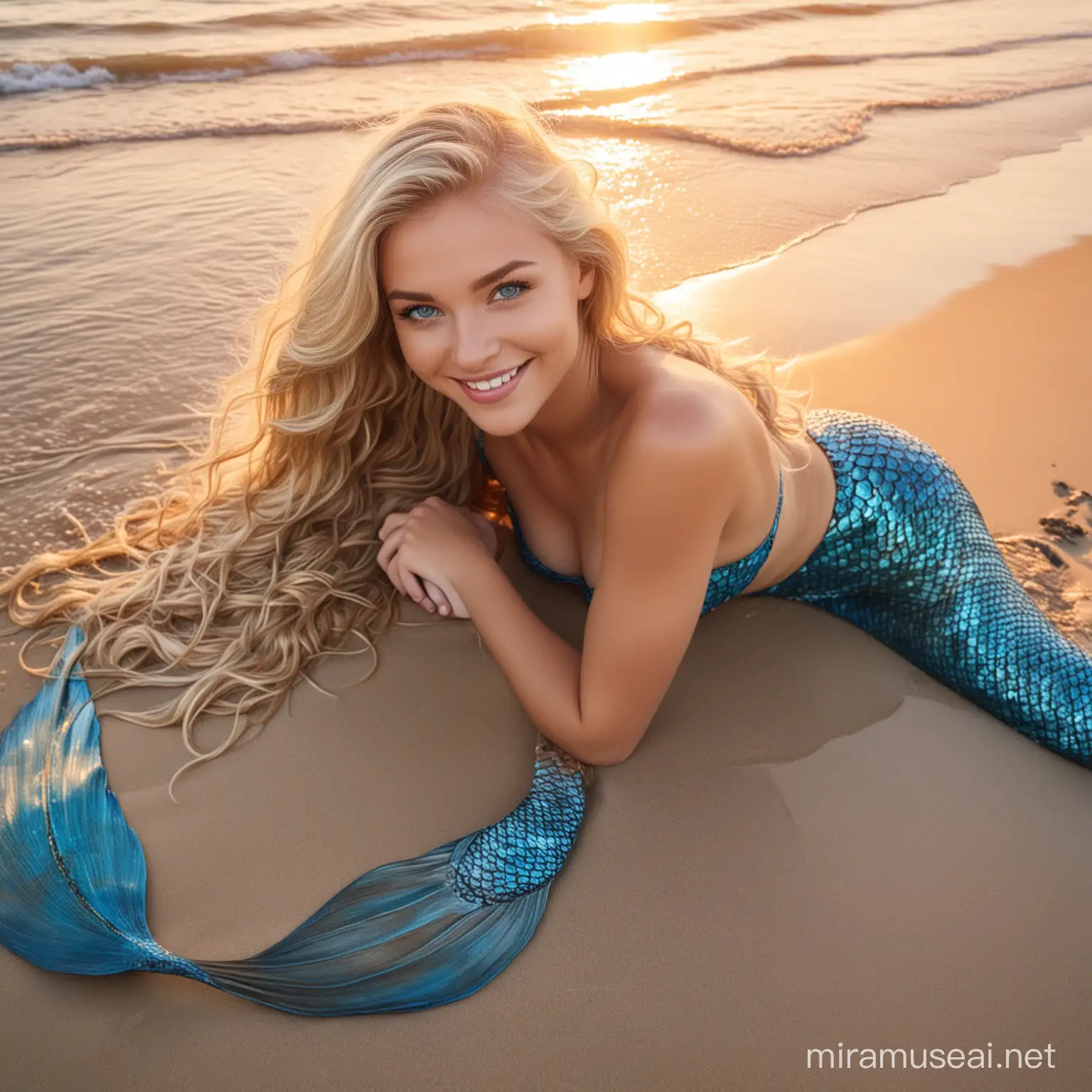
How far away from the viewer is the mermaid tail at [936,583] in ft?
8.06

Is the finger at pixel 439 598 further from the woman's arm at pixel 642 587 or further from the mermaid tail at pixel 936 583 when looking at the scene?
the mermaid tail at pixel 936 583

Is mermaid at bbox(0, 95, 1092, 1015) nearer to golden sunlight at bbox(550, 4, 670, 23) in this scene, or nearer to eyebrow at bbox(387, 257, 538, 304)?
eyebrow at bbox(387, 257, 538, 304)

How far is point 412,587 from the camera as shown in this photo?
101 inches

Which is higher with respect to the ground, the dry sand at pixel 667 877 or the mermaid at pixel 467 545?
the mermaid at pixel 467 545

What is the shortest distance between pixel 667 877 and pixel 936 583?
115 centimetres

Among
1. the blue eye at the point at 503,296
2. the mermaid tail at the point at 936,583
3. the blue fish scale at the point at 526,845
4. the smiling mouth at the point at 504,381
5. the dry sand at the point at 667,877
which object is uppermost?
the blue eye at the point at 503,296

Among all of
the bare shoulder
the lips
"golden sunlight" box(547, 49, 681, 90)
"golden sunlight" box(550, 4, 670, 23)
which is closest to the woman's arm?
the bare shoulder

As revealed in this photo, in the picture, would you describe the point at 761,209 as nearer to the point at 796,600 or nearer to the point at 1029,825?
the point at 796,600

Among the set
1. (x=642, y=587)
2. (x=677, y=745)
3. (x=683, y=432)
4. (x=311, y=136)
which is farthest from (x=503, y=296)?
(x=311, y=136)

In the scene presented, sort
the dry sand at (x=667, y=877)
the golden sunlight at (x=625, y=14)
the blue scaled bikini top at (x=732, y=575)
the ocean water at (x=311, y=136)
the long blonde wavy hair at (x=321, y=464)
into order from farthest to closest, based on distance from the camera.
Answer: the golden sunlight at (x=625, y=14) < the ocean water at (x=311, y=136) < the blue scaled bikini top at (x=732, y=575) < the long blonde wavy hair at (x=321, y=464) < the dry sand at (x=667, y=877)

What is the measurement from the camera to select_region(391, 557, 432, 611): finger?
256 cm

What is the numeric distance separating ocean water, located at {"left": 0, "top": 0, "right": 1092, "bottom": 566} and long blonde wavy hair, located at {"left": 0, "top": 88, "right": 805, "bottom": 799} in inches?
8.7

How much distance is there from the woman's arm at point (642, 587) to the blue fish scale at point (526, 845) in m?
0.10

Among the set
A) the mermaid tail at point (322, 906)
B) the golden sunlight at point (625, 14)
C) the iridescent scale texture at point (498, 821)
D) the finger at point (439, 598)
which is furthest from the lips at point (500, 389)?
the golden sunlight at point (625, 14)
